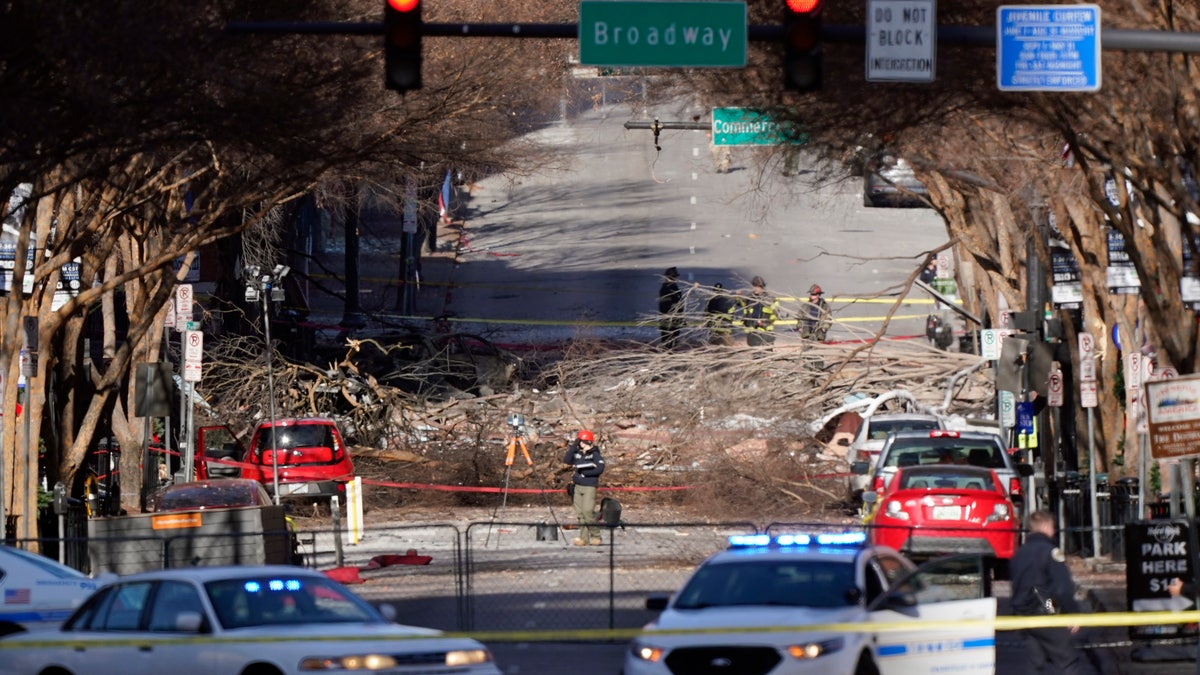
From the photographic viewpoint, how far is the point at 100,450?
38.6 m

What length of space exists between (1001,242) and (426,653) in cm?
2021

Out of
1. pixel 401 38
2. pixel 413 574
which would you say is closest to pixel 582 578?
pixel 413 574

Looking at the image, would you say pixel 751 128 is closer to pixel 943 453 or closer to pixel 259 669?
pixel 943 453

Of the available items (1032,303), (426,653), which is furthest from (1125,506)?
(426,653)

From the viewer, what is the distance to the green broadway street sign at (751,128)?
72.2 ft

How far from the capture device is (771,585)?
13406 mm

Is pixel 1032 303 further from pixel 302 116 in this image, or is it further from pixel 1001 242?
pixel 302 116

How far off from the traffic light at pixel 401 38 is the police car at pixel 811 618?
4.95 metres

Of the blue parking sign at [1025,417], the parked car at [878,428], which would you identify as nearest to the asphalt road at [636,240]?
the parked car at [878,428]

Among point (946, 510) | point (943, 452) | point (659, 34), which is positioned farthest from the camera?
point (943, 452)

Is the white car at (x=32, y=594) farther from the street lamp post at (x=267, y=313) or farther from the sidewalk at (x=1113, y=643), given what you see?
the street lamp post at (x=267, y=313)

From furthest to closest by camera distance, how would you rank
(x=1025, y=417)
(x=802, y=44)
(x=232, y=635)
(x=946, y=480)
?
(x=1025, y=417) → (x=946, y=480) → (x=802, y=44) → (x=232, y=635)

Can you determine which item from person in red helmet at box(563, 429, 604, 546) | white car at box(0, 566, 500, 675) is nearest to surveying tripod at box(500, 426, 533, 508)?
person in red helmet at box(563, 429, 604, 546)

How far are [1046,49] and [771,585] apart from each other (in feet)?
18.5
